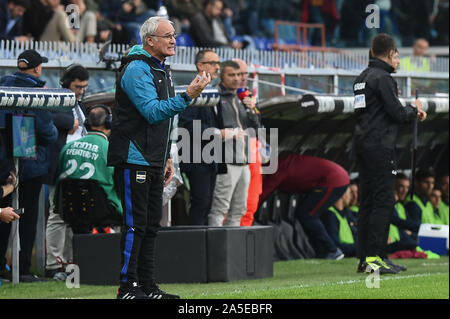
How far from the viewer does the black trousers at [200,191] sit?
10.7 m

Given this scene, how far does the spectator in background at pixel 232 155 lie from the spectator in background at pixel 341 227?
259 cm

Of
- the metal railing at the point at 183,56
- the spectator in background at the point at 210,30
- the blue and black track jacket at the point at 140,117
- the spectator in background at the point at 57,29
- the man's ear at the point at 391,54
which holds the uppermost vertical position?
the spectator in background at the point at 210,30

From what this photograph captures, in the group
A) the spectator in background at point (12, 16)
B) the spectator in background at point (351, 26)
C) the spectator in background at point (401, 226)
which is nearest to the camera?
the spectator in background at point (12, 16)

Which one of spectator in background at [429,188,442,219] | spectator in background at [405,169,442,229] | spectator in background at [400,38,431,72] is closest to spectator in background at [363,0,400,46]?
spectator in background at [400,38,431,72]

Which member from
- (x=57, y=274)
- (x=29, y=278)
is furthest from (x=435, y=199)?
(x=29, y=278)

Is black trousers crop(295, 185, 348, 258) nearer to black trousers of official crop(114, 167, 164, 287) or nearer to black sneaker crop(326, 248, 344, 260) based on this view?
black sneaker crop(326, 248, 344, 260)

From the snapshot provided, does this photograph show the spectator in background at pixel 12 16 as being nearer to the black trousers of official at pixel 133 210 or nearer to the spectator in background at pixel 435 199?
the spectator in background at pixel 435 199

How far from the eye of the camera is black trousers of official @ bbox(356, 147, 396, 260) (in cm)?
969

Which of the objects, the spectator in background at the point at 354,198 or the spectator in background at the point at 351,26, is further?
the spectator in background at the point at 351,26

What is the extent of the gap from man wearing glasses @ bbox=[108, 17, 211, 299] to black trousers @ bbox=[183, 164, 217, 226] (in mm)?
3306

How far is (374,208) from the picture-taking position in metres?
9.77

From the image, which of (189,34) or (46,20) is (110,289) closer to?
(46,20)

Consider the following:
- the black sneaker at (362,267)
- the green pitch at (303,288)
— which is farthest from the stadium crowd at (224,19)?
the black sneaker at (362,267)

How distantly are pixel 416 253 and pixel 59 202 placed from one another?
508 cm
